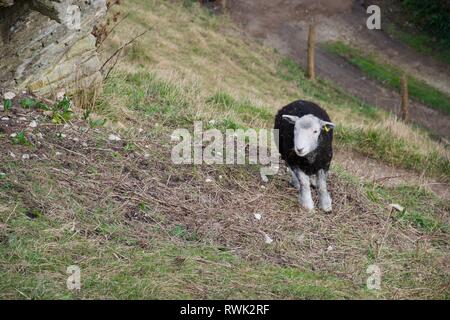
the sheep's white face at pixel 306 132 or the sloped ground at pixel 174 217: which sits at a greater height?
the sheep's white face at pixel 306 132

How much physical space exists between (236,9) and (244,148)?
2084 centimetres

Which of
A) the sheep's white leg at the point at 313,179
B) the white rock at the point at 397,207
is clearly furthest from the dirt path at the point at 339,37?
the sheep's white leg at the point at 313,179

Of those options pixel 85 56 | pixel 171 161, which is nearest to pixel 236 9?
pixel 85 56

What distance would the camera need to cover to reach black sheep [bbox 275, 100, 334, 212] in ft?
26.4

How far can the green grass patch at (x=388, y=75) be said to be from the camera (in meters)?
23.7

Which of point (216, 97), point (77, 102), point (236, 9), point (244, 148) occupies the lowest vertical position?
point (236, 9)

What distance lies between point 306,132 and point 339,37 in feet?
68.7

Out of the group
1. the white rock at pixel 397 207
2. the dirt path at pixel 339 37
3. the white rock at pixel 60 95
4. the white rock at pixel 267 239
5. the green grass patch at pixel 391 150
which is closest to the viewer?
the white rock at pixel 267 239

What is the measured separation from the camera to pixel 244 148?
32.2 ft

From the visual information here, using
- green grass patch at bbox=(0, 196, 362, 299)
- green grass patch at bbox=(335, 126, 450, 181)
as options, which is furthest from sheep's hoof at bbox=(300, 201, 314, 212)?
green grass patch at bbox=(335, 126, 450, 181)

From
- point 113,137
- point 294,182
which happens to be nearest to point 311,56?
point 294,182

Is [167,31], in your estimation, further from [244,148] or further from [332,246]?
[332,246]

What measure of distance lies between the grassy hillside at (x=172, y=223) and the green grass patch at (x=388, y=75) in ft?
46.0

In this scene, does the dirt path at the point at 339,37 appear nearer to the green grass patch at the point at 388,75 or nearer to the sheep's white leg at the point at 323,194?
the green grass patch at the point at 388,75
